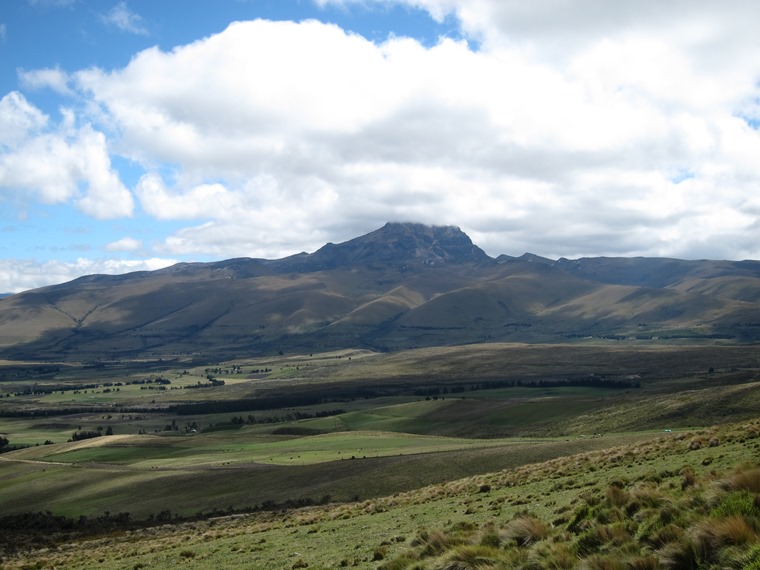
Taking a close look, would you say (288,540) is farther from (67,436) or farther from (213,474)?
(67,436)

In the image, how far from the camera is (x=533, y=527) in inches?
611

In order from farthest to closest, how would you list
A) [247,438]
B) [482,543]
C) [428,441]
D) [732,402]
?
[247,438]
[428,441]
[732,402]
[482,543]

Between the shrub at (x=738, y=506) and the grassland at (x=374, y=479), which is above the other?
the shrub at (x=738, y=506)

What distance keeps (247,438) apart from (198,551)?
92259 millimetres

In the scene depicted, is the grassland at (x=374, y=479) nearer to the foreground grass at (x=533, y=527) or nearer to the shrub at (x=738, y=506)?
the foreground grass at (x=533, y=527)

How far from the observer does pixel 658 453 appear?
32812mm

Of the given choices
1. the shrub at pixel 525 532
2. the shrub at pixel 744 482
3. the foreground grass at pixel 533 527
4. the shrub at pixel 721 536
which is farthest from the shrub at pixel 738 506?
the shrub at pixel 525 532

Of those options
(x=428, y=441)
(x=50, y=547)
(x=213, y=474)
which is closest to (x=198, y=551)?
(x=50, y=547)

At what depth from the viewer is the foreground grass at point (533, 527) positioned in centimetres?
1205

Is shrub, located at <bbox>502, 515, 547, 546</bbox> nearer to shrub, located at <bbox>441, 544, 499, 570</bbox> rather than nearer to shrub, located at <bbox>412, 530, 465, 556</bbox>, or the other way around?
shrub, located at <bbox>441, 544, 499, 570</bbox>

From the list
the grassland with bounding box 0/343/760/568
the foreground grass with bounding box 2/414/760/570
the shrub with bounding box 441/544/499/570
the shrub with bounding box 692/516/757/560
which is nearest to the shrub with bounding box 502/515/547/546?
the foreground grass with bounding box 2/414/760/570

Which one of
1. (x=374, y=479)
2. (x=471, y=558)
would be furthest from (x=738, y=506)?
(x=374, y=479)

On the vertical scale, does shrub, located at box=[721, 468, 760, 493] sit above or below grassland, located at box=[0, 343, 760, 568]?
above

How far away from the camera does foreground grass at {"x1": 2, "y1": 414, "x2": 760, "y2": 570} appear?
12.0 metres
